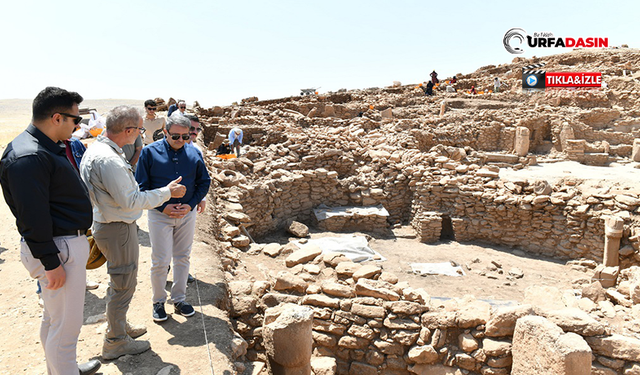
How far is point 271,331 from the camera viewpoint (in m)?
3.49

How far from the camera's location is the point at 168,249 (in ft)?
11.9

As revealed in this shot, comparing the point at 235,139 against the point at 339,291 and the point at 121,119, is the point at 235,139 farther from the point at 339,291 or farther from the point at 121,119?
the point at 121,119

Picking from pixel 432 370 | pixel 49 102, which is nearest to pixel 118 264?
pixel 49 102

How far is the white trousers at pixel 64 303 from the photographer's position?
2418 millimetres

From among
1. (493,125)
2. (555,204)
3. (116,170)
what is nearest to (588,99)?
(493,125)

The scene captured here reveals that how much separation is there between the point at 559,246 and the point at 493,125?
10208mm

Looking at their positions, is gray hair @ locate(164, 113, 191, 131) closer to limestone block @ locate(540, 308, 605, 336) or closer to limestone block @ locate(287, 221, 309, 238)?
limestone block @ locate(540, 308, 605, 336)

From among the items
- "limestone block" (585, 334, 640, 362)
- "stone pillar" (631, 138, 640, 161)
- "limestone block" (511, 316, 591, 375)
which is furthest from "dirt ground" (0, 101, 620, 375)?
"stone pillar" (631, 138, 640, 161)

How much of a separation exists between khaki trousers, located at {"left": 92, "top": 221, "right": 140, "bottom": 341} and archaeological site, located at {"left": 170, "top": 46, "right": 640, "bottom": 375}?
99 centimetres

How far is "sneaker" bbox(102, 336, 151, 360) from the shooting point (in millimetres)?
3064

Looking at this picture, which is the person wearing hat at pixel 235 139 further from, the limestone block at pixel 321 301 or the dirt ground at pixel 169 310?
the limestone block at pixel 321 301

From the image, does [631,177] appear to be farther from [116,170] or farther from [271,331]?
[116,170]

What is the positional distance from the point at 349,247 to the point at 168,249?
5716 millimetres

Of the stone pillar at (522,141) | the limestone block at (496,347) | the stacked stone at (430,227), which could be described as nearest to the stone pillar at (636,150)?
the stone pillar at (522,141)
